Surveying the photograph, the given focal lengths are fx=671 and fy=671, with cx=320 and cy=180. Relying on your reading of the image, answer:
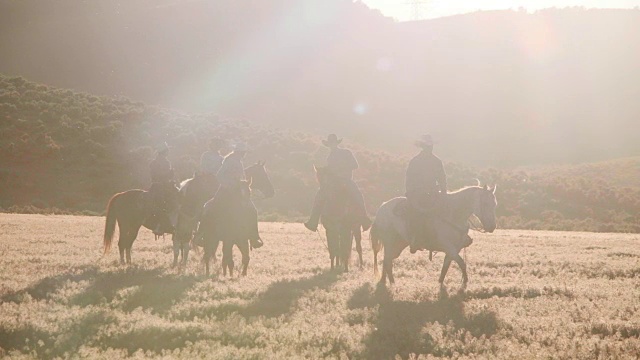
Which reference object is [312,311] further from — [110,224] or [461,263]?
[110,224]

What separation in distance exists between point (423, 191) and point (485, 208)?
1.33 metres

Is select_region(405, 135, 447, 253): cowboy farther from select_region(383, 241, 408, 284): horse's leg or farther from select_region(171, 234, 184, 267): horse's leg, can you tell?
select_region(171, 234, 184, 267): horse's leg

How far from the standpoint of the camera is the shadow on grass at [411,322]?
920cm

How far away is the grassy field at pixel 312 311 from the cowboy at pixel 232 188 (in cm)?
131

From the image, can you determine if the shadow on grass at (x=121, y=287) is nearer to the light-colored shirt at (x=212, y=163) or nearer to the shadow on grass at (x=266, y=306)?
the shadow on grass at (x=266, y=306)

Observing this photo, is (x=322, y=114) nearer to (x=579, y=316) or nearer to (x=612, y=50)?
(x=612, y=50)

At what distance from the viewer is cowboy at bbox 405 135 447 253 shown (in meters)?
13.9

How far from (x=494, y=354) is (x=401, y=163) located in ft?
209

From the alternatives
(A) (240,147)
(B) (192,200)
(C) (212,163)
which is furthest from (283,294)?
(C) (212,163)

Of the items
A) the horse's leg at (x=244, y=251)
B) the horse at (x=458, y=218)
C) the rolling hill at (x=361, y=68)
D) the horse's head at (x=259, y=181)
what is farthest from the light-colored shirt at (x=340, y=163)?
the rolling hill at (x=361, y=68)

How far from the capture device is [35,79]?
10094 cm

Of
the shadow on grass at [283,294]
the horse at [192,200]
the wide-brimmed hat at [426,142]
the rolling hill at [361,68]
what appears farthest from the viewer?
the rolling hill at [361,68]

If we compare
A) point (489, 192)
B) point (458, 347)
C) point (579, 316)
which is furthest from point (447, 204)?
point (458, 347)

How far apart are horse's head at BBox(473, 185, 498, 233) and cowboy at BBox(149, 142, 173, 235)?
8.47 meters
